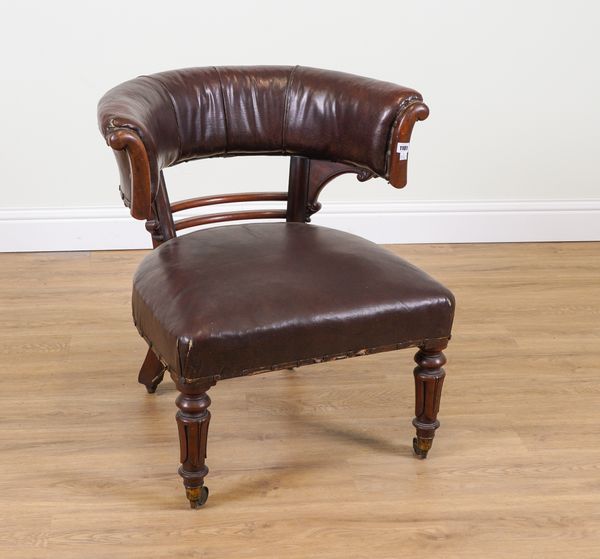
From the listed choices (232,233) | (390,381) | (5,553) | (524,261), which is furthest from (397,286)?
(524,261)

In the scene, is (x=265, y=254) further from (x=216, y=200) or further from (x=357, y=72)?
(x=357, y=72)

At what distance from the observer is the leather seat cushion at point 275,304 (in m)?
1.72

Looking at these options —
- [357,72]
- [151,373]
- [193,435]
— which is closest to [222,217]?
[151,373]

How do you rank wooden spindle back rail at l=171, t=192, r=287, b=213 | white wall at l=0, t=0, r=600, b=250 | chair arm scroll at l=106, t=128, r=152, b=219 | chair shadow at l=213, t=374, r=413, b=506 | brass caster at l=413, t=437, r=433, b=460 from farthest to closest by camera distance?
white wall at l=0, t=0, r=600, b=250, wooden spindle back rail at l=171, t=192, r=287, b=213, brass caster at l=413, t=437, r=433, b=460, chair shadow at l=213, t=374, r=413, b=506, chair arm scroll at l=106, t=128, r=152, b=219

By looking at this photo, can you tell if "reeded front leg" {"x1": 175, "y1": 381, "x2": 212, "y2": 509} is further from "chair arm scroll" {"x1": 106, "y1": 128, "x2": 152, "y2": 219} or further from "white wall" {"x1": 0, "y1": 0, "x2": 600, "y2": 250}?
"white wall" {"x1": 0, "y1": 0, "x2": 600, "y2": 250}

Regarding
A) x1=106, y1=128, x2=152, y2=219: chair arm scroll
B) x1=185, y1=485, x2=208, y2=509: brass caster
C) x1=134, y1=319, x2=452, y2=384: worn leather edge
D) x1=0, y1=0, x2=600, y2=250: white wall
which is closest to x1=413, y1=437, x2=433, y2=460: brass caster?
x1=134, y1=319, x2=452, y2=384: worn leather edge

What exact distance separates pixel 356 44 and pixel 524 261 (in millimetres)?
1000

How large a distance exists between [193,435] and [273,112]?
83 cm

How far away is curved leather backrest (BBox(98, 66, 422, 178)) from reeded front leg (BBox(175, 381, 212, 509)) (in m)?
0.54

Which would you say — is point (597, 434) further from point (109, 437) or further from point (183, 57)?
point (183, 57)

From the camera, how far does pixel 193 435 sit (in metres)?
1.78

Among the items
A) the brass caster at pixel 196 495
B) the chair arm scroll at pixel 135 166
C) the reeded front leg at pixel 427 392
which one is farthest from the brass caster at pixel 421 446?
the chair arm scroll at pixel 135 166

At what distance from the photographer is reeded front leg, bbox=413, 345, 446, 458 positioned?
1.95 m

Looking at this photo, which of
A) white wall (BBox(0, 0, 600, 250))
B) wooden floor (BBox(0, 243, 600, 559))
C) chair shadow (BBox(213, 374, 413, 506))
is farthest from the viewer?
white wall (BBox(0, 0, 600, 250))
